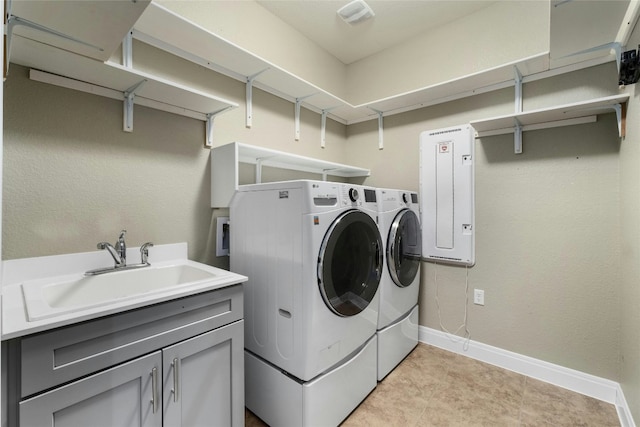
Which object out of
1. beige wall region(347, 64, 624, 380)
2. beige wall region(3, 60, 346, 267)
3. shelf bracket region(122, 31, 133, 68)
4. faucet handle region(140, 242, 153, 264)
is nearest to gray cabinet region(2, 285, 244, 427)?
faucet handle region(140, 242, 153, 264)

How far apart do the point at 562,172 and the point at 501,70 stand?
810 mm

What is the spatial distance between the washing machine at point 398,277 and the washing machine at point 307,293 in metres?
0.14

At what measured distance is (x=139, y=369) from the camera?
44.9 inches

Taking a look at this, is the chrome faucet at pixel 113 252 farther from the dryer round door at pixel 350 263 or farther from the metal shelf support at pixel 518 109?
the metal shelf support at pixel 518 109

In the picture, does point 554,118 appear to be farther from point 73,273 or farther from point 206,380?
point 73,273

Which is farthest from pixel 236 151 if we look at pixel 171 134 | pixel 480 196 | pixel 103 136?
pixel 480 196

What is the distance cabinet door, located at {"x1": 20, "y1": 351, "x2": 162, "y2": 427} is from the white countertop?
22 cm

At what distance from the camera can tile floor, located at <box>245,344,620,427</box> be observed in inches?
68.3

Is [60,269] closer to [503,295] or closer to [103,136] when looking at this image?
[103,136]

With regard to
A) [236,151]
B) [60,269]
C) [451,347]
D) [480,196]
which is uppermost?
[236,151]

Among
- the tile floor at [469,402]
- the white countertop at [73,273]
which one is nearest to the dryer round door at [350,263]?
the white countertop at [73,273]

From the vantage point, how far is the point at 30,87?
1383 mm

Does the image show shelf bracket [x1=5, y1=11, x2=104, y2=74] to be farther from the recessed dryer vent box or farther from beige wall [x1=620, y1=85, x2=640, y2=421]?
beige wall [x1=620, y1=85, x2=640, y2=421]

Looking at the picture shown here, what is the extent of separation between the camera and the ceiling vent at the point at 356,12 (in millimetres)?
2312
